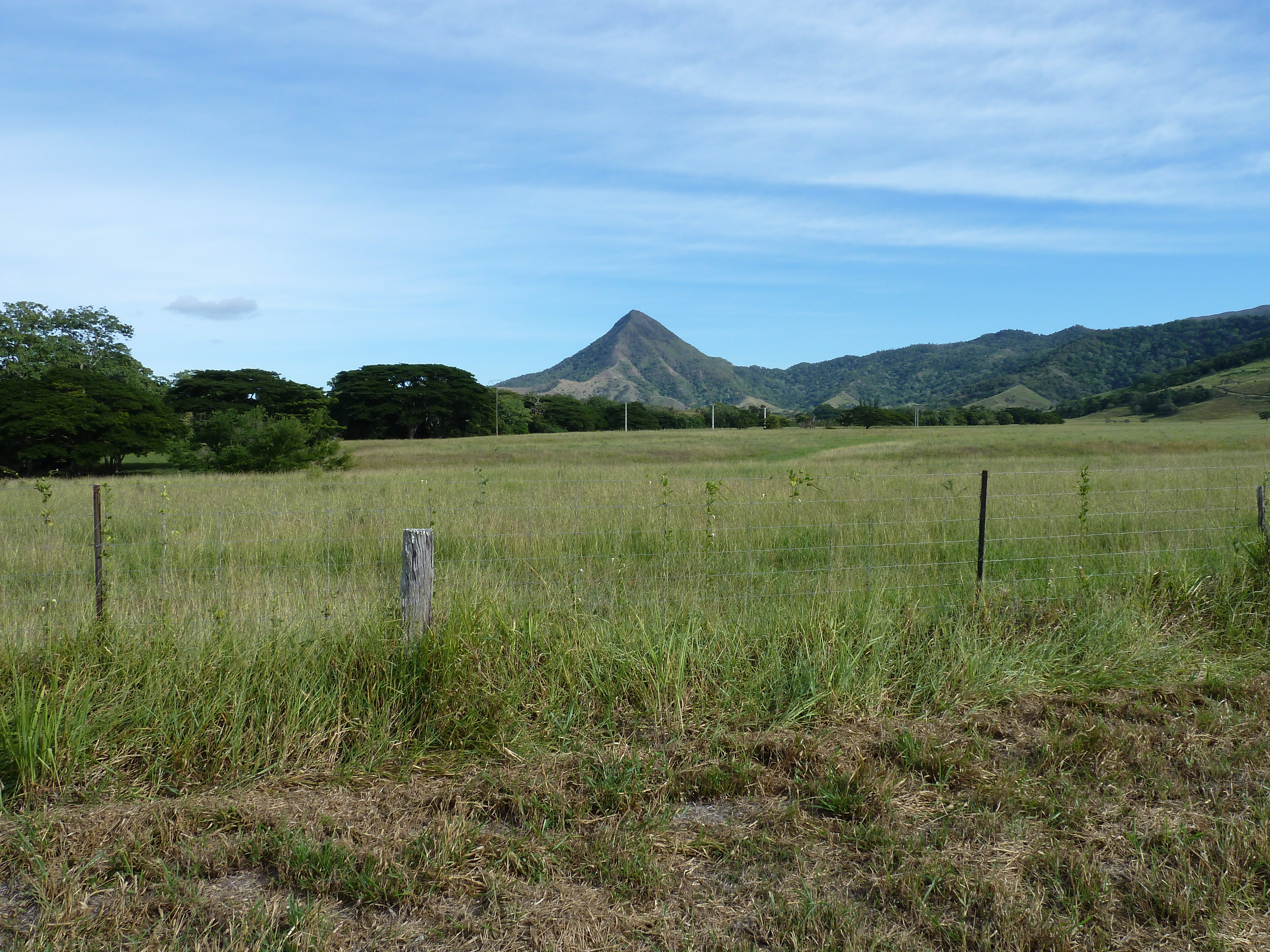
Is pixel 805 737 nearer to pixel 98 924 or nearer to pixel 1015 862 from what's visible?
pixel 1015 862

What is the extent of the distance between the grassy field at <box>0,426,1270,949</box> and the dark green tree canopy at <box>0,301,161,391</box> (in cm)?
6008

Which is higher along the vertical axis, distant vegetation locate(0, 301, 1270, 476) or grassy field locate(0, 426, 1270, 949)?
distant vegetation locate(0, 301, 1270, 476)

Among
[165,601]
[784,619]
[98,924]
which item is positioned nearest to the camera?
[98,924]

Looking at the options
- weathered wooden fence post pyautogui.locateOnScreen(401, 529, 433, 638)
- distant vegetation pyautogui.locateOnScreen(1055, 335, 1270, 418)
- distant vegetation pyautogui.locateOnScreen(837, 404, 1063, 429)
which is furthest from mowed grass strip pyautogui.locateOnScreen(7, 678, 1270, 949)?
distant vegetation pyautogui.locateOnScreen(1055, 335, 1270, 418)

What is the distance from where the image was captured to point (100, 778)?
379 cm

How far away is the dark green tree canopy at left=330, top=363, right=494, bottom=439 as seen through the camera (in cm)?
8438

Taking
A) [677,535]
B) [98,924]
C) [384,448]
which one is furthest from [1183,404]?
[98,924]

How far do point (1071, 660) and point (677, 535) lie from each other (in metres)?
5.46

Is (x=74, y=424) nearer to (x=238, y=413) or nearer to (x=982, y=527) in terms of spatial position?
(x=238, y=413)

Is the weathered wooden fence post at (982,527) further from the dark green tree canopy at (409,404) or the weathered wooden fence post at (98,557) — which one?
the dark green tree canopy at (409,404)

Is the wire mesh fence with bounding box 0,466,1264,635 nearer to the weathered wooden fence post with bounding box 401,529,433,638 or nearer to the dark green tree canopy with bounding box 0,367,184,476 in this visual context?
the weathered wooden fence post with bounding box 401,529,433,638

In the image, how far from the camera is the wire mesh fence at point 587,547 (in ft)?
20.2

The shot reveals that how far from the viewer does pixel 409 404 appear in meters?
85.9

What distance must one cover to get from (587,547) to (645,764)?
6263 mm
